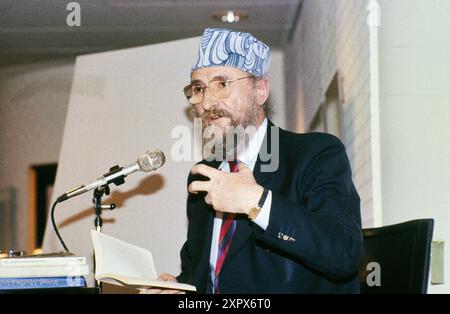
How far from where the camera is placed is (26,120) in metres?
5.92

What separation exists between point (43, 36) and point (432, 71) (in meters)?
3.64

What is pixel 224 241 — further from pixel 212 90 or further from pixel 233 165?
pixel 212 90

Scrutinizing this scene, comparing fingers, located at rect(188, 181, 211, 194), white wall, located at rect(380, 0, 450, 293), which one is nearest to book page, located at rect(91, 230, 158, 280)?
fingers, located at rect(188, 181, 211, 194)

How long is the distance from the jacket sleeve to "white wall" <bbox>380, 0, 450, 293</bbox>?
2.16 feet

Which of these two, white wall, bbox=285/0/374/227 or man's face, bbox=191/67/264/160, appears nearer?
man's face, bbox=191/67/264/160

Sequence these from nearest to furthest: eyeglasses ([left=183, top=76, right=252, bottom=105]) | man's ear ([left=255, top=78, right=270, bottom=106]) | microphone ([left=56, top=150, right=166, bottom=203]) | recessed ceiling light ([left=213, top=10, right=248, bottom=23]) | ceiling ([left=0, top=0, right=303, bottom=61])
A: eyeglasses ([left=183, top=76, right=252, bottom=105]) < man's ear ([left=255, top=78, right=270, bottom=106]) < microphone ([left=56, top=150, right=166, bottom=203]) < ceiling ([left=0, top=0, right=303, bottom=61]) < recessed ceiling light ([left=213, top=10, right=248, bottom=23])

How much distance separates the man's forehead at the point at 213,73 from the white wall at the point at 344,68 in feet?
2.09

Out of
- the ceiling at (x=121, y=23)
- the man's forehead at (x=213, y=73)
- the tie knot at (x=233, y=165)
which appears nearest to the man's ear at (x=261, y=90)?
the man's forehead at (x=213, y=73)

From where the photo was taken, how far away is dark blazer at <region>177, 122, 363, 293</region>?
1439 millimetres

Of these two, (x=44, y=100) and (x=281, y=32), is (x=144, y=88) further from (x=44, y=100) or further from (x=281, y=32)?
(x=44, y=100)

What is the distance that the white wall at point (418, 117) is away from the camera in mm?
2156

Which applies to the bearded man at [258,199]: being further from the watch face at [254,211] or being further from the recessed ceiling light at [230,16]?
the recessed ceiling light at [230,16]

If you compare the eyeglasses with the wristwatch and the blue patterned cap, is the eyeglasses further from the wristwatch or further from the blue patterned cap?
the wristwatch

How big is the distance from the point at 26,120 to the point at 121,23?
5.22 ft
